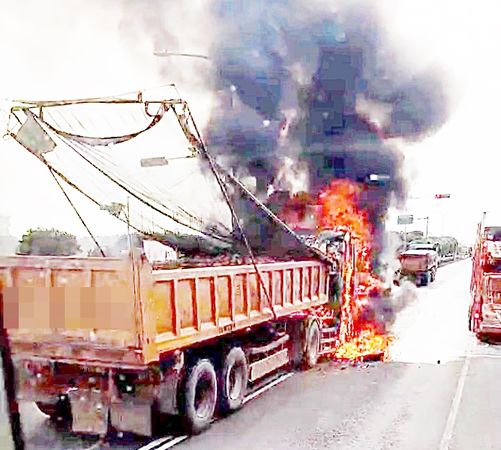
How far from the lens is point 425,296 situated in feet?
77.1

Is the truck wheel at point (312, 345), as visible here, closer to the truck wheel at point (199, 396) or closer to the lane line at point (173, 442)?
the truck wheel at point (199, 396)

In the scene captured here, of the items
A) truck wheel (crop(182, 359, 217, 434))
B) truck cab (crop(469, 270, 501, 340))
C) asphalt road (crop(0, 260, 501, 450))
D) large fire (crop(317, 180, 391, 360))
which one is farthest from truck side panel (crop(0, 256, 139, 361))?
truck cab (crop(469, 270, 501, 340))

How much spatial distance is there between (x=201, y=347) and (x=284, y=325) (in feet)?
9.16

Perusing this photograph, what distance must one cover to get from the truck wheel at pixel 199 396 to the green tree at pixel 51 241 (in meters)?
2.10

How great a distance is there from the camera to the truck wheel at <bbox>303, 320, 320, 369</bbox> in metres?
10.4

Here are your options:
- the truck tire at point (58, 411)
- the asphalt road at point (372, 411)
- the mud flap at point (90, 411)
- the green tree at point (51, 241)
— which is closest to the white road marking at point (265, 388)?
the asphalt road at point (372, 411)

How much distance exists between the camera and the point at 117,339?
6066mm

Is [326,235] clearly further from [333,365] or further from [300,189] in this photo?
[300,189]

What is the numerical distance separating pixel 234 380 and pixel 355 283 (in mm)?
4910

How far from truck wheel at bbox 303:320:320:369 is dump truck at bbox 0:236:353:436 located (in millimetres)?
2946

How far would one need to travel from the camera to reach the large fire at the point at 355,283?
11.7 metres

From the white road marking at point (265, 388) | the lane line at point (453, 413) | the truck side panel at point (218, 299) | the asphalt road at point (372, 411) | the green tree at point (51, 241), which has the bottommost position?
the lane line at point (453, 413)

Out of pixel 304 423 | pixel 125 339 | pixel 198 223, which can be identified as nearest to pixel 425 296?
pixel 198 223

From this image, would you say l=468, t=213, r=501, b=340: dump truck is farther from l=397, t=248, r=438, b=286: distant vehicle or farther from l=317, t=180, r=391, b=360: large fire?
l=397, t=248, r=438, b=286: distant vehicle
